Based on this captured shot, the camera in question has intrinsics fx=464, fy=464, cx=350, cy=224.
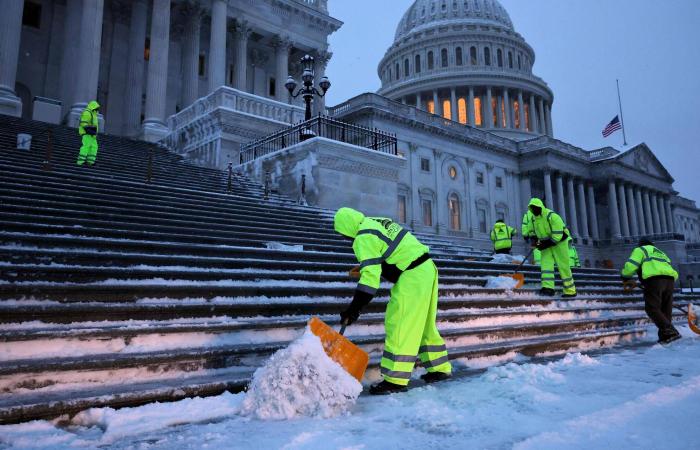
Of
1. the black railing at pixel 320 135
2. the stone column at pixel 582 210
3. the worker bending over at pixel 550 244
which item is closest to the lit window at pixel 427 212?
the stone column at pixel 582 210

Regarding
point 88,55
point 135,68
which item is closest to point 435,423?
point 88,55

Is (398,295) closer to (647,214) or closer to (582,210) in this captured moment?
(582,210)

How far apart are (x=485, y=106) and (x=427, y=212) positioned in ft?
98.5

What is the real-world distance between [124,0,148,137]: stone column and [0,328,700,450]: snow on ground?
24593 mm

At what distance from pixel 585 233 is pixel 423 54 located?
3555 cm

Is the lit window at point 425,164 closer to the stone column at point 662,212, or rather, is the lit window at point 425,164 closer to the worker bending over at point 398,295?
the worker bending over at point 398,295

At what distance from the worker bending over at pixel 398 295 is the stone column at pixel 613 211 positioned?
57.4 meters

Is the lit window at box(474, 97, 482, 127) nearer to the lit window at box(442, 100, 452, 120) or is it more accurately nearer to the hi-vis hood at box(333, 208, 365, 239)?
the lit window at box(442, 100, 452, 120)

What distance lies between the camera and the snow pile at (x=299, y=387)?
364 centimetres

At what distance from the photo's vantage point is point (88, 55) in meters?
21.9

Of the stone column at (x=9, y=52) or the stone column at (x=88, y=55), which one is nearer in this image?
the stone column at (x=9, y=52)

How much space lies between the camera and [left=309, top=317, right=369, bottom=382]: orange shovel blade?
4.07 meters

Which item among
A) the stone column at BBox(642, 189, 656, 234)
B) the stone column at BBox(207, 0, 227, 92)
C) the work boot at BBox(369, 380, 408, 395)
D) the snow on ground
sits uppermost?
the stone column at BBox(207, 0, 227, 92)

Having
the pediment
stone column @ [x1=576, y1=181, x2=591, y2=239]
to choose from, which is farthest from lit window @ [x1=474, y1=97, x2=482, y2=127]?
the pediment
